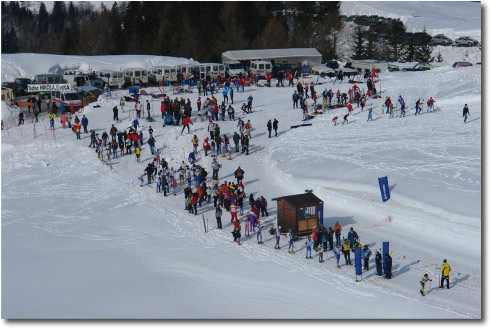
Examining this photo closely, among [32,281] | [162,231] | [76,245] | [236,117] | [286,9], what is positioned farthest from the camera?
[286,9]

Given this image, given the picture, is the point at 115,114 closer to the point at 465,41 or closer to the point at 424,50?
the point at 424,50

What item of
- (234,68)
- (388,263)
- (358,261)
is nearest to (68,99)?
(234,68)

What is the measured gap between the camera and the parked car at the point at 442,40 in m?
69.7

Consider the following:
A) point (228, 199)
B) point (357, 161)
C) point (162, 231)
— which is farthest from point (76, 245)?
point (357, 161)

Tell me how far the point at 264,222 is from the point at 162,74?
26651 mm

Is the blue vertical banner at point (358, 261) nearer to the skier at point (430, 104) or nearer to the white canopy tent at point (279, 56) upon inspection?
the skier at point (430, 104)

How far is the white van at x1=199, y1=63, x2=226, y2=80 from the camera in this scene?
45.4 meters

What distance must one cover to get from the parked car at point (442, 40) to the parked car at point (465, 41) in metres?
1.11

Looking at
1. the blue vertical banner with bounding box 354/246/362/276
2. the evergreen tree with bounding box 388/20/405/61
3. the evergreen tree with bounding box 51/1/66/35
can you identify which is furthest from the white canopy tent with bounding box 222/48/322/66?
the evergreen tree with bounding box 51/1/66/35

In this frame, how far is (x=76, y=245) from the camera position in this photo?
754 inches

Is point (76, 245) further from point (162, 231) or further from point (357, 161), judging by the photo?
point (357, 161)

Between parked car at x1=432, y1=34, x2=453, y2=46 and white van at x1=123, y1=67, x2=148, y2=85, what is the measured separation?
40.1m

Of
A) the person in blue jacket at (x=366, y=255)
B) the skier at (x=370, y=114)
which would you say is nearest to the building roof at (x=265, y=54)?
the skier at (x=370, y=114)

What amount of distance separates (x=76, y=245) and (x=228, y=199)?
5.83 m
